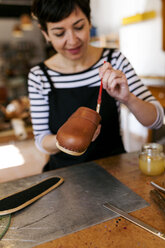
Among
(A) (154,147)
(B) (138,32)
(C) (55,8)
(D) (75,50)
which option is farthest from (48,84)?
(B) (138,32)

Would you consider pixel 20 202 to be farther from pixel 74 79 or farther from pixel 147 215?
pixel 74 79

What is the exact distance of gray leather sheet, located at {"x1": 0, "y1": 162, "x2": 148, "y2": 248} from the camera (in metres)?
0.66

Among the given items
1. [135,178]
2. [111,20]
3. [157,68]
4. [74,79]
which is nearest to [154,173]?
[135,178]

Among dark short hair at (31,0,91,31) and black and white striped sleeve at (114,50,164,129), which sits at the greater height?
dark short hair at (31,0,91,31)

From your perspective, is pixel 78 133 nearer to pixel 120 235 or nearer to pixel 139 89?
pixel 120 235

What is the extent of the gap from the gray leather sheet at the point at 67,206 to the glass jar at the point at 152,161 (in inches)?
5.0

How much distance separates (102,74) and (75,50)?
0.30 metres

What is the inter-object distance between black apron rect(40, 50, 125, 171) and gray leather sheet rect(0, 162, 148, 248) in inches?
10.7

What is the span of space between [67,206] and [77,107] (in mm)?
607

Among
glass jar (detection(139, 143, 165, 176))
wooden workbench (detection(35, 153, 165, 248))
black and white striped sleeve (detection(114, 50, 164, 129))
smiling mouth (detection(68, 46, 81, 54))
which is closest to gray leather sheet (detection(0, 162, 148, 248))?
wooden workbench (detection(35, 153, 165, 248))

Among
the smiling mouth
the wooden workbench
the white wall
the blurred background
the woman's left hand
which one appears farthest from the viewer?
the white wall

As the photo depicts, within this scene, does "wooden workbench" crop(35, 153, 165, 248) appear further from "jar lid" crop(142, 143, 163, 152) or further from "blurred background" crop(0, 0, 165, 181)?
"blurred background" crop(0, 0, 165, 181)

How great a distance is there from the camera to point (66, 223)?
0.69 meters

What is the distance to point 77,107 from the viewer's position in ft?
4.15
